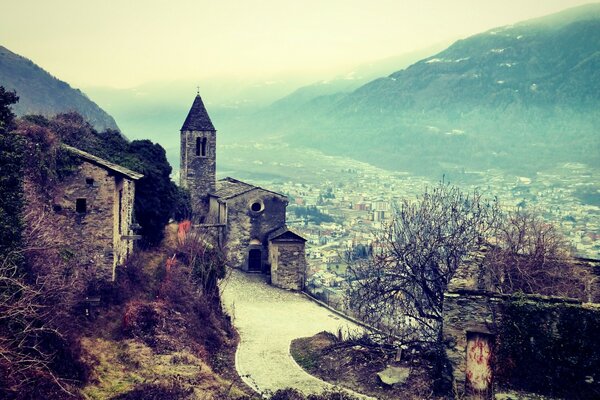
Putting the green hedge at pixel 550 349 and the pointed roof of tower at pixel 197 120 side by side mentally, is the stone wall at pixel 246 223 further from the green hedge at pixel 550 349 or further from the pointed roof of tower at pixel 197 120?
the green hedge at pixel 550 349

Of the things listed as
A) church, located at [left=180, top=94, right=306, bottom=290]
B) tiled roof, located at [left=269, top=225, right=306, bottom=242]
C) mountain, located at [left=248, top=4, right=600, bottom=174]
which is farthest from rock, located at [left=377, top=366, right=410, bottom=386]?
mountain, located at [left=248, top=4, right=600, bottom=174]

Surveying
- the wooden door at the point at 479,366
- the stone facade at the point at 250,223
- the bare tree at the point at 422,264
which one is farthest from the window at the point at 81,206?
the stone facade at the point at 250,223

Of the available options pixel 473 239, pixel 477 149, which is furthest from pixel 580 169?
pixel 473 239

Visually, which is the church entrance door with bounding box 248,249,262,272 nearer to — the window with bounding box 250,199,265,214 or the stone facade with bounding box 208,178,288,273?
the stone facade with bounding box 208,178,288,273

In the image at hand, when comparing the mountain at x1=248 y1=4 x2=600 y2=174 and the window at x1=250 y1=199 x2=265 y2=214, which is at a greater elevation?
the mountain at x1=248 y1=4 x2=600 y2=174

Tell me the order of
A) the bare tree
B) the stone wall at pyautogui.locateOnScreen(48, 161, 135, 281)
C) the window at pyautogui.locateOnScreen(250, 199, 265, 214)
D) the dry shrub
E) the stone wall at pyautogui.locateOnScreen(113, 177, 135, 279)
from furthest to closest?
1. the window at pyautogui.locateOnScreen(250, 199, 265, 214)
2. the stone wall at pyautogui.locateOnScreen(113, 177, 135, 279)
3. the bare tree
4. the stone wall at pyautogui.locateOnScreen(48, 161, 135, 281)
5. the dry shrub

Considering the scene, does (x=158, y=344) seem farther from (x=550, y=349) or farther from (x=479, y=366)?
(x=550, y=349)

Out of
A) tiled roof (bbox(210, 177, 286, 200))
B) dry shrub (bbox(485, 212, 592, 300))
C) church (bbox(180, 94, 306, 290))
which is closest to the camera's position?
dry shrub (bbox(485, 212, 592, 300))
